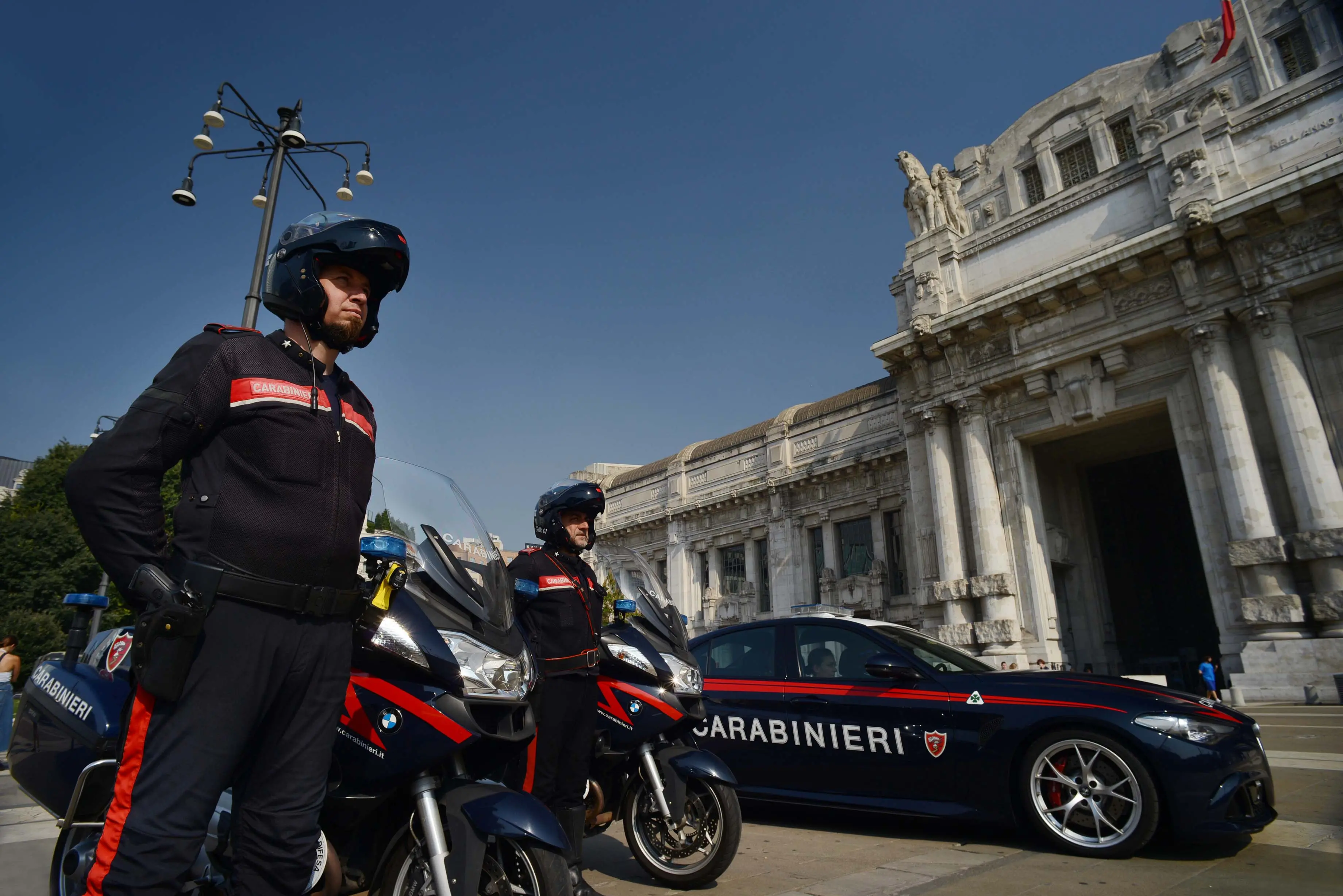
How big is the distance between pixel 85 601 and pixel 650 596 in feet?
9.19

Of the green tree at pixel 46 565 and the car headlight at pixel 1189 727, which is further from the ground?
the green tree at pixel 46 565

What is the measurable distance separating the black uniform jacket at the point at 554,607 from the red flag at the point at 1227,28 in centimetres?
1966

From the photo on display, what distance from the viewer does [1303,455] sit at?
13.2 meters

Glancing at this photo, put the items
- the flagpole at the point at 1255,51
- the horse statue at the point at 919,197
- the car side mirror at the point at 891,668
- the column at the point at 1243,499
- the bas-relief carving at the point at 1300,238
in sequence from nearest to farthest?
1. the car side mirror at the point at 891,668
2. the column at the point at 1243,499
3. the bas-relief carving at the point at 1300,238
4. the flagpole at the point at 1255,51
5. the horse statue at the point at 919,197

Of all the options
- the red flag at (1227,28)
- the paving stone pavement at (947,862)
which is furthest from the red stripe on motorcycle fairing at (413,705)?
the red flag at (1227,28)

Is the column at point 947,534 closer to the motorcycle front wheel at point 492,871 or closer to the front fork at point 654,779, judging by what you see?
the front fork at point 654,779

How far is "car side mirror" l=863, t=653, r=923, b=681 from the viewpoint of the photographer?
4.82 metres

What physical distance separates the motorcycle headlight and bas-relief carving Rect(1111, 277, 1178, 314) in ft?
57.9

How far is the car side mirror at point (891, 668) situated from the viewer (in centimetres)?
482

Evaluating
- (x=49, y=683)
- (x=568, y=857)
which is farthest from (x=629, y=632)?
(x=49, y=683)

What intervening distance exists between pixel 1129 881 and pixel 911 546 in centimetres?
1930

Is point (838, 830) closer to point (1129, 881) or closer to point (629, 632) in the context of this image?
point (1129, 881)

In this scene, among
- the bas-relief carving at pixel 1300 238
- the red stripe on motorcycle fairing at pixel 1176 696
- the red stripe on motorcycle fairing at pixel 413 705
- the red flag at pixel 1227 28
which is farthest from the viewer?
the red flag at pixel 1227 28

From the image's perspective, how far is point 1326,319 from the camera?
45.5 ft
